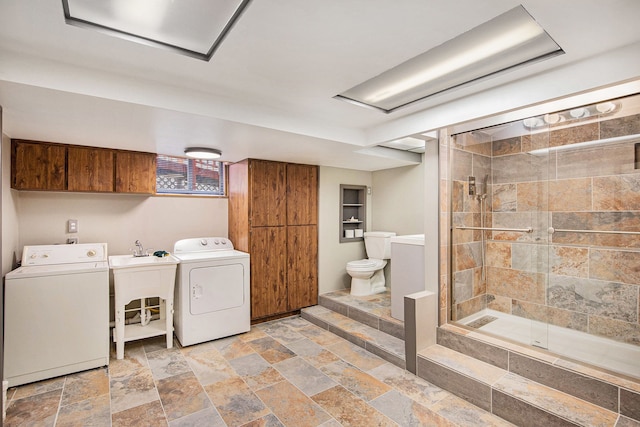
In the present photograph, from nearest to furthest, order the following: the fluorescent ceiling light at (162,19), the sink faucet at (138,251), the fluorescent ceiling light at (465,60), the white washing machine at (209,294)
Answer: the fluorescent ceiling light at (162,19), the fluorescent ceiling light at (465,60), the white washing machine at (209,294), the sink faucet at (138,251)

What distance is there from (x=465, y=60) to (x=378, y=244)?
3.01 meters

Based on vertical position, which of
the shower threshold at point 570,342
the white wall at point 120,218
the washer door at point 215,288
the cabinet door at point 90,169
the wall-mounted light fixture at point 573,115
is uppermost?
the wall-mounted light fixture at point 573,115

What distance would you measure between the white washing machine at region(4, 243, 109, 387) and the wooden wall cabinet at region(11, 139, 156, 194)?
66 centimetres

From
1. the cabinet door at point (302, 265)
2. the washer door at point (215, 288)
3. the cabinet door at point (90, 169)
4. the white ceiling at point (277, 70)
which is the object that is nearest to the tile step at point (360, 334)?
the cabinet door at point (302, 265)

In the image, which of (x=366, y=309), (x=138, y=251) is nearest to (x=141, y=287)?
(x=138, y=251)

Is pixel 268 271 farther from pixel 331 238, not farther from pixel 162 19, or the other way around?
pixel 162 19

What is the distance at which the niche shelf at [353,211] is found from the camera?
4.91 m

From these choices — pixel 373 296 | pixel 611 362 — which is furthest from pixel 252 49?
pixel 373 296

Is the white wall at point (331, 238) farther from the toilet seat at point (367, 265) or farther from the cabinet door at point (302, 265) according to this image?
the toilet seat at point (367, 265)

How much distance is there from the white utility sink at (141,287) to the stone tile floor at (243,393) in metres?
0.19

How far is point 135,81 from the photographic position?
202 centimetres

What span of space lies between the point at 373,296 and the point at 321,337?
1.09m

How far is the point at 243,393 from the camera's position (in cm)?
251

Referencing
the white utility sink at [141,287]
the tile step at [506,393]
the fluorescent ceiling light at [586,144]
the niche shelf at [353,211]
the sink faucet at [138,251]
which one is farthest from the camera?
the niche shelf at [353,211]
